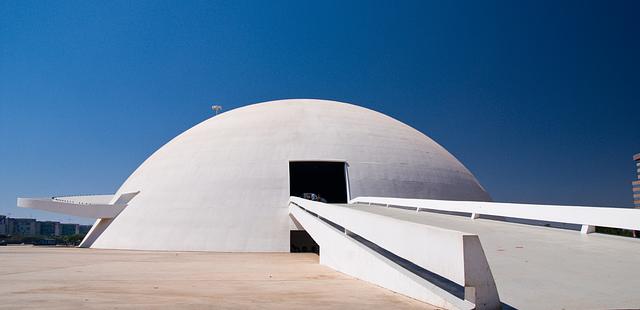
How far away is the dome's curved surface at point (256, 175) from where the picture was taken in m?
22.0

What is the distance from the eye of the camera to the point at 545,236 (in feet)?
30.4

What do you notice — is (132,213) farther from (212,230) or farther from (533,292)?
(533,292)

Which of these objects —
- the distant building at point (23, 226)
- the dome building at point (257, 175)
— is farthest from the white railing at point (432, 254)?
the distant building at point (23, 226)

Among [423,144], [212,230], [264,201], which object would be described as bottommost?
[212,230]

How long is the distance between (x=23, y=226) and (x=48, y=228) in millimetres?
19481

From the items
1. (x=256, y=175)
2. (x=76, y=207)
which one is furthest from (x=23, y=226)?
(x=256, y=175)

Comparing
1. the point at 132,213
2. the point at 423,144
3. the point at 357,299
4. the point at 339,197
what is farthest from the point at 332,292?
the point at 339,197

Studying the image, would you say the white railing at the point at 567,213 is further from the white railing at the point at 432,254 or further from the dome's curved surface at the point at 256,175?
the dome's curved surface at the point at 256,175

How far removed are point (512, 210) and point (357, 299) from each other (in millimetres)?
7670

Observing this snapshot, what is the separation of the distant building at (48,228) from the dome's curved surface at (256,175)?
158041 mm

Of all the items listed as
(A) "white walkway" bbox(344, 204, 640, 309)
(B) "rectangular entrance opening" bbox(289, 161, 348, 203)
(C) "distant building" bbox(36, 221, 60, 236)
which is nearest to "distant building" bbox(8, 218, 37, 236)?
(C) "distant building" bbox(36, 221, 60, 236)

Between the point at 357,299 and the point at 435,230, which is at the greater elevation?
the point at 435,230

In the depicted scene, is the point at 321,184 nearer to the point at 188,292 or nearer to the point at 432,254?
the point at 188,292

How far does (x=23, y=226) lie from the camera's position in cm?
14938
